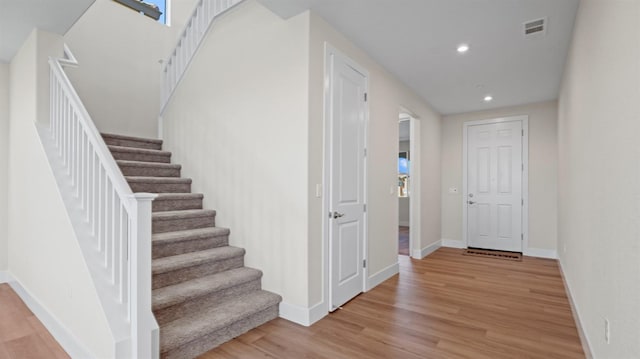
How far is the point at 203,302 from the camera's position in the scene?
2525 millimetres

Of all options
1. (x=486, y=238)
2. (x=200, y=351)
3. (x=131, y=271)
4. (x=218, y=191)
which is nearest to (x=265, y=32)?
(x=218, y=191)

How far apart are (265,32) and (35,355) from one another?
312cm

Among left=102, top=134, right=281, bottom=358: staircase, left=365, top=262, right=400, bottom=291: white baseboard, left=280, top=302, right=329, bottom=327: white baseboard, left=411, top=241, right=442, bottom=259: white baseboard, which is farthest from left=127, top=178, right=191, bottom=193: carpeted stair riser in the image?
left=411, top=241, right=442, bottom=259: white baseboard

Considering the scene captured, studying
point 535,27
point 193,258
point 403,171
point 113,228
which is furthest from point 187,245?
point 403,171

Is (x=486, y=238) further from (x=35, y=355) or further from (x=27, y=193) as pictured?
(x=27, y=193)

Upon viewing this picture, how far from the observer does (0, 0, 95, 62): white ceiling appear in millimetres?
2473

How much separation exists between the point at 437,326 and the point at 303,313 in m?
1.14

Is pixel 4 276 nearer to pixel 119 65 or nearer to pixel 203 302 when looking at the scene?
pixel 203 302

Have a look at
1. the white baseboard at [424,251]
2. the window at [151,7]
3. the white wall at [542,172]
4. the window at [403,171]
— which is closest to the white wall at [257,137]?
the window at [151,7]

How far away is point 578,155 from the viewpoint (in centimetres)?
261

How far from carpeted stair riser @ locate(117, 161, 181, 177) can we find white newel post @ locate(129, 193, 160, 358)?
2.05 metres

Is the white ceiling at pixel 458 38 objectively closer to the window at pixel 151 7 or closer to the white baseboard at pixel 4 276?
the window at pixel 151 7

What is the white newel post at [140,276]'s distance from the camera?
178 centimetres

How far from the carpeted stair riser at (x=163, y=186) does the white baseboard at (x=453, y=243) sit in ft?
15.7
